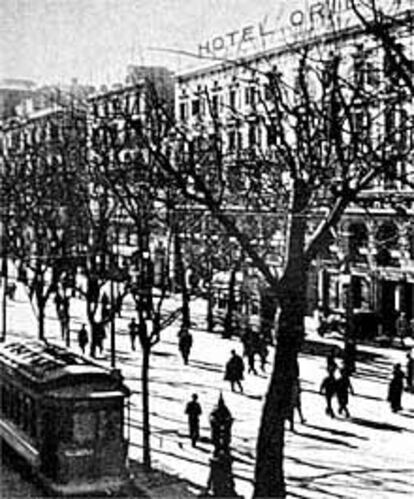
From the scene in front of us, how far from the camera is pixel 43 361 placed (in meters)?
16.3

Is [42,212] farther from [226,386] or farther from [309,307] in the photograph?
[226,386]

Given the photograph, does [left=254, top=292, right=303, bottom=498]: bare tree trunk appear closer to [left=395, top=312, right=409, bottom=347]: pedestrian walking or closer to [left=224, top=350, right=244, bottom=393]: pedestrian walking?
[left=224, top=350, right=244, bottom=393]: pedestrian walking

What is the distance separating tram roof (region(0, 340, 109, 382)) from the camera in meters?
15.5

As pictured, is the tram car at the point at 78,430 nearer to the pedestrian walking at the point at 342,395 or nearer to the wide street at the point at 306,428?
the wide street at the point at 306,428

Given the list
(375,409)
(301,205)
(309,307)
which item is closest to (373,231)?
(309,307)

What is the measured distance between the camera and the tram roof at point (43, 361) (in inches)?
609

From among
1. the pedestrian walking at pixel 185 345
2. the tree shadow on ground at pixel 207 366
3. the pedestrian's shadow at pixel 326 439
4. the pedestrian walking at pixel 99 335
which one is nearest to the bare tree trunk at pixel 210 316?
the tree shadow on ground at pixel 207 366

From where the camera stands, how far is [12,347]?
1828cm

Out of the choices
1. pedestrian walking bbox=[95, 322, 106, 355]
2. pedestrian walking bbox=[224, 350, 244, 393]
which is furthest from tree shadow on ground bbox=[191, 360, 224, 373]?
pedestrian walking bbox=[224, 350, 244, 393]

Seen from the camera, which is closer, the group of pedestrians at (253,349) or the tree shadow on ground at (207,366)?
the group of pedestrians at (253,349)

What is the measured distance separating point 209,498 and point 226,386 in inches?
395

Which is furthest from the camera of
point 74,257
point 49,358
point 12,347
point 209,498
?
point 74,257

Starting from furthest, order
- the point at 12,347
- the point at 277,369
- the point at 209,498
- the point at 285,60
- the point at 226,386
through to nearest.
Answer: the point at 285,60, the point at 226,386, the point at 12,347, the point at 209,498, the point at 277,369

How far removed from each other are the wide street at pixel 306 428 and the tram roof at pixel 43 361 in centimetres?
207
